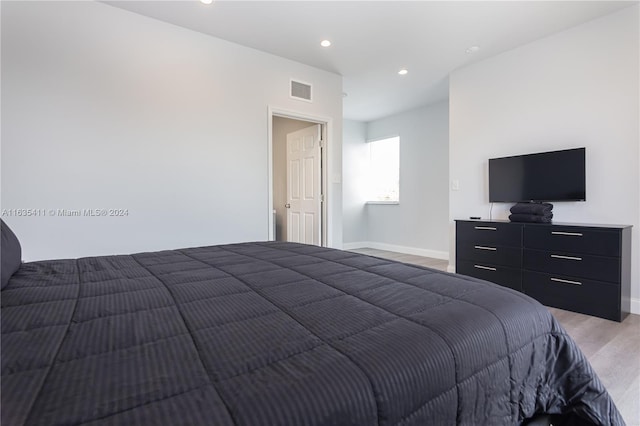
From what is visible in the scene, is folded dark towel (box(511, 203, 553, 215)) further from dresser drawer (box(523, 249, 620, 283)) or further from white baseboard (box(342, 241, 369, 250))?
white baseboard (box(342, 241, 369, 250))

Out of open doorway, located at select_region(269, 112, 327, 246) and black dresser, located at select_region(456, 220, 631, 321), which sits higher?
open doorway, located at select_region(269, 112, 327, 246)

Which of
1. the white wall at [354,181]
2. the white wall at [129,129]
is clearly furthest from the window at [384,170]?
the white wall at [129,129]

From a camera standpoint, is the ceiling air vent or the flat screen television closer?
the flat screen television

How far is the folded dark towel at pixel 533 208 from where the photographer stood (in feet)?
10.1

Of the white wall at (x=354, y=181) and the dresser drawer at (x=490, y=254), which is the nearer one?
the dresser drawer at (x=490, y=254)

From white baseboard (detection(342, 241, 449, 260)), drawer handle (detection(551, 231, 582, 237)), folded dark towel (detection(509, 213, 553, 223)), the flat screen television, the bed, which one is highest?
the flat screen television

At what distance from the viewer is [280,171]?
18.3ft

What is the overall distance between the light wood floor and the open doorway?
2734mm

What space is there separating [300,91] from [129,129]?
199 centimetres

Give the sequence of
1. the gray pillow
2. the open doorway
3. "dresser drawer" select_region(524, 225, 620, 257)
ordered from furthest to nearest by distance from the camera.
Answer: the open doorway
"dresser drawer" select_region(524, 225, 620, 257)
the gray pillow

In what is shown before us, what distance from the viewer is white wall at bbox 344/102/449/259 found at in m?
5.37

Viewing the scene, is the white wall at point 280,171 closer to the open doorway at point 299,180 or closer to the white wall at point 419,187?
the open doorway at point 299,180

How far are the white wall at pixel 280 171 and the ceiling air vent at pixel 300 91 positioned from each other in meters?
1.35

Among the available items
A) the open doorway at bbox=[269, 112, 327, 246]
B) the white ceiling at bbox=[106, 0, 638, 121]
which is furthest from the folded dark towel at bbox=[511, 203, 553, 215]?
the open doorway at bbox=[269, 112, 327, 246]
